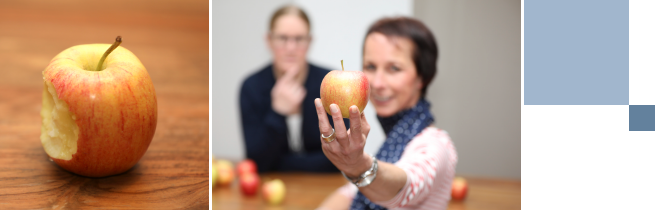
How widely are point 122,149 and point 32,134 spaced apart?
1.54ft

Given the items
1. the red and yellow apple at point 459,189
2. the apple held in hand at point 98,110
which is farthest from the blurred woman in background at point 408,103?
the red and yellow apple at point 459,189

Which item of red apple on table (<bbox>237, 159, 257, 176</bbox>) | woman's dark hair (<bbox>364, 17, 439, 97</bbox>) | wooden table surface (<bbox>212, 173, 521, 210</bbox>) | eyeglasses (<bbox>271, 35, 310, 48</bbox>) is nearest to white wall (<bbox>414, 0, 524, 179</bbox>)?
wooden table surface (<bbox>212, 173, 521, 210</bbox>)

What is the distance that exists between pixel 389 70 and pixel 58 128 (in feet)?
2.34

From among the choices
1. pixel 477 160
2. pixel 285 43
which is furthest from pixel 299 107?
pixel 477 160

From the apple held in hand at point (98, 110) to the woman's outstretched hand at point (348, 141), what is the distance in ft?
1.23

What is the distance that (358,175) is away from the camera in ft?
2.23

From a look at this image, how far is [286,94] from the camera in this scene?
203cm

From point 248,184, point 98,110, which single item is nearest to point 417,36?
point 98,110

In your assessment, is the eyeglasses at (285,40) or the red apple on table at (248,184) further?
the eyeglasses at (285,40)

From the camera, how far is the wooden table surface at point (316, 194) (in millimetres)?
1631

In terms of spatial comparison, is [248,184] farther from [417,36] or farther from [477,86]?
[477,86]

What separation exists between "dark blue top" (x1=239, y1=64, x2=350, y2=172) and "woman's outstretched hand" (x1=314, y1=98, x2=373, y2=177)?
1394mm

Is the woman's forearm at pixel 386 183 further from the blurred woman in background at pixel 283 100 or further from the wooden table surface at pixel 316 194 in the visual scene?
the blurred woman in background at pixel 283 100

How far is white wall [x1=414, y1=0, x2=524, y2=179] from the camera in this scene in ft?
7.63
